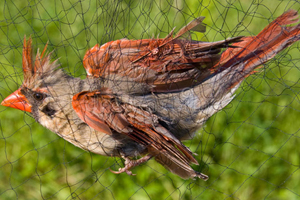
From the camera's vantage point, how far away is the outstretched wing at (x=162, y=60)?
2.32 metres

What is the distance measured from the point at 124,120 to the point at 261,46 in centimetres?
101

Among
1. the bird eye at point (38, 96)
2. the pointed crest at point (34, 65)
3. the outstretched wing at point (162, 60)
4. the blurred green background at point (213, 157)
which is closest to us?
the outstretched wing at point (162, 60)

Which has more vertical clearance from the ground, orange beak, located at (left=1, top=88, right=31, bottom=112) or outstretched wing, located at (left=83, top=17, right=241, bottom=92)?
outstretched wing, located at (left=83, top=17, right=241, bottom=92)

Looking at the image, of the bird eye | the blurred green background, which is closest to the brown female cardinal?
the bird eye

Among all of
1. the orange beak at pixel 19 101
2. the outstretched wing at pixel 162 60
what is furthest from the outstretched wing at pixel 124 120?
the orange beak at pixel 19 101

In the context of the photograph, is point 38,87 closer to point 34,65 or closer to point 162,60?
point 34,65

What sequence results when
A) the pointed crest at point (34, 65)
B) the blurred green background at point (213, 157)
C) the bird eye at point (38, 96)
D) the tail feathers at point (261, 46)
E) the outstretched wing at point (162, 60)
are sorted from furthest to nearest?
the blurred green background at point (213, 157) → the bird eye at point (38, 96) → the pointed crest at point (34, 65) → the outstretched wing at point (162, 60) → the tail feathers at point (261, 46)

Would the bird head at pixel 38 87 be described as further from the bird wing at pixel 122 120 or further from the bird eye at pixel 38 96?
the bird wing at pixel 122 120

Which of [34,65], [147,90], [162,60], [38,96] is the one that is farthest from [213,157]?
[34,65]

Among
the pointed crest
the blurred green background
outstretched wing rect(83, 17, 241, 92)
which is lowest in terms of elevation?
the blurred green background

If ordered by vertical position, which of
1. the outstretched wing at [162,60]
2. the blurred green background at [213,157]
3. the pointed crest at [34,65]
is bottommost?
the blurred green background at [213,157]

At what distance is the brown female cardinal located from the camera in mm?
2332

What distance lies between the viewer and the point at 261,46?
91.7 inches

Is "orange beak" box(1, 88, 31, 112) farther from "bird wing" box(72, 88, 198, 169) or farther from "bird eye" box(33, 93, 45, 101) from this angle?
"bird wing" box(72, 88, 198, 169)
